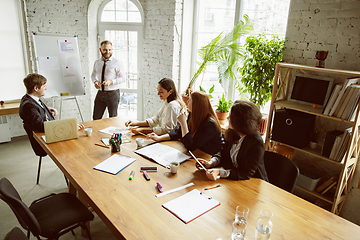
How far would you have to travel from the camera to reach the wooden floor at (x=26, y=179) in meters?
2.52

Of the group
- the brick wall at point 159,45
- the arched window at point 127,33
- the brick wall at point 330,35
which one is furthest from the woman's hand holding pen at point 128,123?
the arched window at point 127,33

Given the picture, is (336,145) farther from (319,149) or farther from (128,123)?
(128,123)

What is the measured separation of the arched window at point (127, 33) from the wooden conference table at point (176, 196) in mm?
3239

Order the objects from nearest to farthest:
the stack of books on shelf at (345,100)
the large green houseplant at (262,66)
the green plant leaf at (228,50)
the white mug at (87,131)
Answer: the stack of books on shelf at (345,100) → the white mug at (87,131) → the large green houseplant at (262,66) → the green plant leaf at (228,50)

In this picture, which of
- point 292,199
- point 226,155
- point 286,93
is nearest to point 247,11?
point 286,93

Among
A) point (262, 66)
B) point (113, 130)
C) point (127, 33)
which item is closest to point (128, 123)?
point (113, 130)

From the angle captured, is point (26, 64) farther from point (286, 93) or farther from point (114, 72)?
point (286, 93)

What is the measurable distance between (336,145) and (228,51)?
6.90 feet

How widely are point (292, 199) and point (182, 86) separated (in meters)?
3.42

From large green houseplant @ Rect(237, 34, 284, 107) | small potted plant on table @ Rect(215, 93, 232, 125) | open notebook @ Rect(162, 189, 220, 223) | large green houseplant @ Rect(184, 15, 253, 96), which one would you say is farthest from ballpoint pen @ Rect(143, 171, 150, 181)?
large green houseplant @ Rect(184, 15, 253, 96)

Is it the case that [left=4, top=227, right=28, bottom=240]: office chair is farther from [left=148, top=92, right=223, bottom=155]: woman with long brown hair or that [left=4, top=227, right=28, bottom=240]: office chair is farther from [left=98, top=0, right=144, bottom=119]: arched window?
[left=98, top=0, right=144, bottom=119]: arched window

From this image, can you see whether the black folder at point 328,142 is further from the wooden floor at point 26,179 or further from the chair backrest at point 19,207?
the chair backrest at point 19,207

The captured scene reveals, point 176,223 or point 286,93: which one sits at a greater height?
point 286,93

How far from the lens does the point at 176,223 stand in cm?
148
